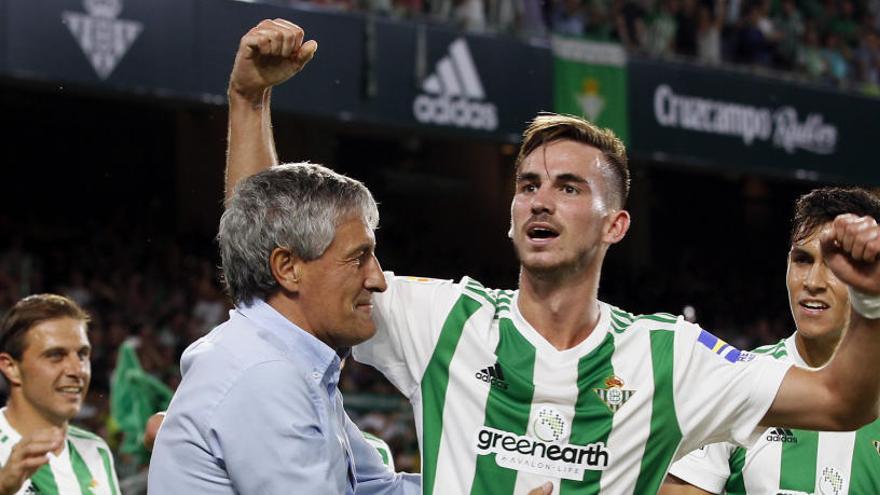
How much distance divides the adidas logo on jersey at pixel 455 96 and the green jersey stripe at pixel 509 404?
10.0m

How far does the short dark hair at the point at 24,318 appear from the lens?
5.50m

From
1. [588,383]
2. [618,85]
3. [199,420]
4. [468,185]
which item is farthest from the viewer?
[468,185]

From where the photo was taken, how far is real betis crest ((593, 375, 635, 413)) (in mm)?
3609

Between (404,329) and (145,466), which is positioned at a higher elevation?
(404,329)

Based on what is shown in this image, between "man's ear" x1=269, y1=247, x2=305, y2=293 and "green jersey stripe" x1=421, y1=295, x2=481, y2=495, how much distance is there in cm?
75

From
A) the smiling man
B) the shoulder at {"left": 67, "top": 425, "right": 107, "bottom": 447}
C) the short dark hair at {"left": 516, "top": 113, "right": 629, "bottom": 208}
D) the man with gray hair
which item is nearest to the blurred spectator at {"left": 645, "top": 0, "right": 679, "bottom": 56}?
the shoulder at {"left": 67, "top": 425, "right": 107, "bottom": 447}

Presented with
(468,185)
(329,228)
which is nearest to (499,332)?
(329,228)

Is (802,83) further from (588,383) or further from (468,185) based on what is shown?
(588,383)

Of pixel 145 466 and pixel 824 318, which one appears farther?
pixel 145 466

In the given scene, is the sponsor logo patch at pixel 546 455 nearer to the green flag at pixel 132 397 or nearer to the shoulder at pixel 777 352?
the shoulder at pixel 777 352

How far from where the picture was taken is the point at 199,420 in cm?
281

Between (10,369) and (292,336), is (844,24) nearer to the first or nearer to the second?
(10,369)

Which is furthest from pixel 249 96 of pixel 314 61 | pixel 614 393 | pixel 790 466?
pixel 314 61

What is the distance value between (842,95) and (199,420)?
15007 mm
